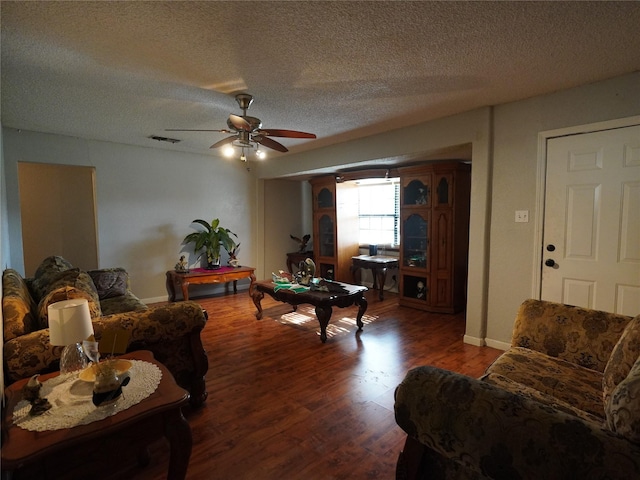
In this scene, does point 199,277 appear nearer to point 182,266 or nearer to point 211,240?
point 182,266

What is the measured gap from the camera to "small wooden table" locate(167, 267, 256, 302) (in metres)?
4.66

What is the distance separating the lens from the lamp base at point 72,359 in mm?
1581

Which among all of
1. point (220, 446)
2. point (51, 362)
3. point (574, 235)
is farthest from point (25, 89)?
point (574, 235)

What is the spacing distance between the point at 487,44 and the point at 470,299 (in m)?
2.34

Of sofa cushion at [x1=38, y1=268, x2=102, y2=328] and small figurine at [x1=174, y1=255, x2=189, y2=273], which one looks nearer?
sofa cushion at [x1=38, y1=268, x2=102, y2=328]

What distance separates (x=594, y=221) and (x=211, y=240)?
4.68m

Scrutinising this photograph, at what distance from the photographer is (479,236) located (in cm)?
329

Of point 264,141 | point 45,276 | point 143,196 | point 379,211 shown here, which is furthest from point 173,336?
point 379,211

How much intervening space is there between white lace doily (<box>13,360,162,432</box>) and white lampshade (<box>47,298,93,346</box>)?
0.68ft

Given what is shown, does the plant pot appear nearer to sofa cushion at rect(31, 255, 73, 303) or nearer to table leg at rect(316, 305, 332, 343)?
sofa cushion at rect(31, 255, 73, 303)

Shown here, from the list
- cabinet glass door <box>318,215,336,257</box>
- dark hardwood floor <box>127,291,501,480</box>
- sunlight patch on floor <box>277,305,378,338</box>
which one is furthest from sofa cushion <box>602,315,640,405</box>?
cabinet glass door <box>318,215,336,257</box>

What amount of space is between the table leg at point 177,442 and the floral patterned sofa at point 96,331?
0.77 metres

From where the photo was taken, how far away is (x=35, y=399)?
1316 mm

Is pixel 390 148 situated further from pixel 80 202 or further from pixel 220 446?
pixel 80 202
